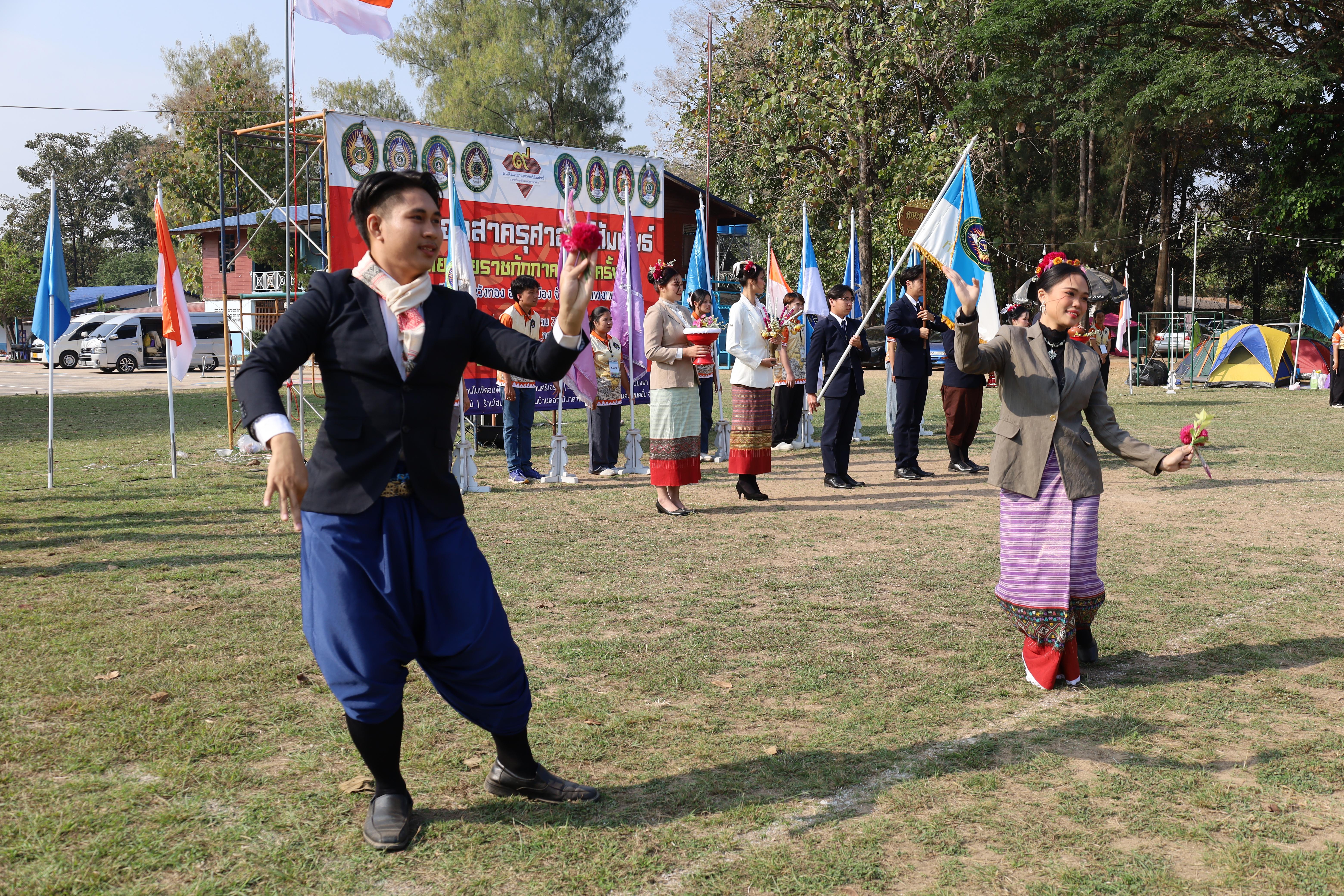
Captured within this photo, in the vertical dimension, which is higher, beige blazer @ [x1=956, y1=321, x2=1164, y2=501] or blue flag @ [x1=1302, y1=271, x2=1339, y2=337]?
blue flag @ [x1=1302, y1=271, x2=1339, y2=337]

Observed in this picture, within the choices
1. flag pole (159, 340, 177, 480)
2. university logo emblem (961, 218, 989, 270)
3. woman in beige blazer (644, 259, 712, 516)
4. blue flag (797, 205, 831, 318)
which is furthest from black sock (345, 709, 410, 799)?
blue flag (797, 205, 831, 318)

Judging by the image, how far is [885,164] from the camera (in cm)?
2684

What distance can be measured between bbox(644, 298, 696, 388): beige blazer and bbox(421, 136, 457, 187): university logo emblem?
391 cm

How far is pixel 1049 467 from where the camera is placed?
4496 millimetres

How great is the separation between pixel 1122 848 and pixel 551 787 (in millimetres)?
1745

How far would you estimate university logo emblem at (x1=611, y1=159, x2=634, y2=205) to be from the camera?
13.2m

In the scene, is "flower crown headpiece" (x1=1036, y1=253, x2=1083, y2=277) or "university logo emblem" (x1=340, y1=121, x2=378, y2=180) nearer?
"flower crown headpiece" (x1=1036, y1=253, x2=1083, y2=277)

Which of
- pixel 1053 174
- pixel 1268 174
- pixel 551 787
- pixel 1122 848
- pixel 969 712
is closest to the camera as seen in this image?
pixel 1122 848

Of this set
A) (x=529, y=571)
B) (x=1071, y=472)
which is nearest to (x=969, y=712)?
(x=1071, y=472)

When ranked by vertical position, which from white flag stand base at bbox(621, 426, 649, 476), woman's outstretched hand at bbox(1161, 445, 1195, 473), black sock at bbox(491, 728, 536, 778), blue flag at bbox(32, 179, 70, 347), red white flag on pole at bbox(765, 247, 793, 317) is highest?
red white flag on pole at bbox(765, 247, 793, 317)

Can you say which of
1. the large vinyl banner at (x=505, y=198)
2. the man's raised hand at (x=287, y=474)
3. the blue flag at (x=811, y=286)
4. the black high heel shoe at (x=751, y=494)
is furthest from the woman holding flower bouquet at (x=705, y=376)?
the man's raised hand at (x=287, y=474)

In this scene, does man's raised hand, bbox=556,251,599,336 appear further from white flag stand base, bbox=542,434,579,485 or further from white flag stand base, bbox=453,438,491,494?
white flag stand base, bbox=542,434,579,485

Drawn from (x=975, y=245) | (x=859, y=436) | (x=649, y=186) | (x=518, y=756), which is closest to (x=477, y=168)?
(x=649, y=186)

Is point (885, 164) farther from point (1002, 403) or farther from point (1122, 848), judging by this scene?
point (1122, 848)
